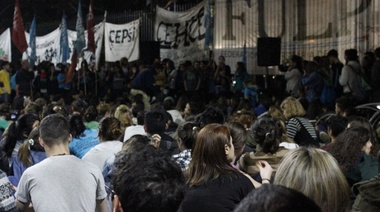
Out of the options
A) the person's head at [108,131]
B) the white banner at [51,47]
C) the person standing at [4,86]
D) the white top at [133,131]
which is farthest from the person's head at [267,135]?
the white banner at [51,47]

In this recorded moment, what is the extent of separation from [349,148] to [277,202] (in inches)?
164

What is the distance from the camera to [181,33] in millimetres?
23109

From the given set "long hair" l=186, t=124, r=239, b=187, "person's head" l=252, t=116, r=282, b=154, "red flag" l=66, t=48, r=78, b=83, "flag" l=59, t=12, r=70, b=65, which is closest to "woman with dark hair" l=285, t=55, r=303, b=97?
"red flag" l=66, t=48, r=78, b=83

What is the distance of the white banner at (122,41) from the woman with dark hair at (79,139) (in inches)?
576

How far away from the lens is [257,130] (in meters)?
7.41

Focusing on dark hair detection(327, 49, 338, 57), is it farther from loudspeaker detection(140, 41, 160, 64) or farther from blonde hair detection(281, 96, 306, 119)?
loudspeaker detection(140, 41, 160, 64)

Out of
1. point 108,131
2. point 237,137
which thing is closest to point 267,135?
point 237,137

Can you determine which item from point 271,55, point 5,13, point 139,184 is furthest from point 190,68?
point 5,13

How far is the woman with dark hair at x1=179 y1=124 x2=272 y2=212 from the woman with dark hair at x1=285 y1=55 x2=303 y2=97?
507 inches

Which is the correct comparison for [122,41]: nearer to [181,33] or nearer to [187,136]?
[181,33]

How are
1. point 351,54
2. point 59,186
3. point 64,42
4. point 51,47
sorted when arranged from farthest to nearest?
point 51,47
point 64,42
point 351,54
point 59,186

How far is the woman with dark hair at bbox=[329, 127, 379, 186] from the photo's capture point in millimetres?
6449

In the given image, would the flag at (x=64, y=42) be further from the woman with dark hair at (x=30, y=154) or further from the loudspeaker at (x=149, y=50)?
the woman with dark hair at (x=30, y=154)

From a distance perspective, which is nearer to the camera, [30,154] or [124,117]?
[30,154]
